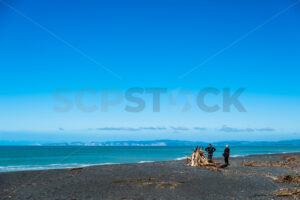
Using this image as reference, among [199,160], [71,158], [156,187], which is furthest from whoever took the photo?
[71,158]

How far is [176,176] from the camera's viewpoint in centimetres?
1714

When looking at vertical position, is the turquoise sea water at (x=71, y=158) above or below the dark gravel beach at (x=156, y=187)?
below

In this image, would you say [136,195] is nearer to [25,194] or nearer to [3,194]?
[25,194]

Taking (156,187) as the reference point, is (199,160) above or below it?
above

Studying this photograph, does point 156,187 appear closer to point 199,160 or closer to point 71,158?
point 199,160

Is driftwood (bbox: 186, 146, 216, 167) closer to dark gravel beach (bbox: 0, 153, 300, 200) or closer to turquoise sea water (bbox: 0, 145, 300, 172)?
dark gravel beach (bbox: 0, 153, 300, 200)

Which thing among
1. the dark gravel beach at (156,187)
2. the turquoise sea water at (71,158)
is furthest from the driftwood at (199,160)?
the turquoise sea water at (71,158)

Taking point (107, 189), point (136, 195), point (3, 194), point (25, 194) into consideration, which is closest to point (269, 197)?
point (136, 195)

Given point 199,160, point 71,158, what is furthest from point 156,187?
point 71,158

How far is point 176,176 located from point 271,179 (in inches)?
220

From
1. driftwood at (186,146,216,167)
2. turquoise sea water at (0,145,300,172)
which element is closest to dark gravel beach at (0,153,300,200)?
driftwood at (186,146,216,167)

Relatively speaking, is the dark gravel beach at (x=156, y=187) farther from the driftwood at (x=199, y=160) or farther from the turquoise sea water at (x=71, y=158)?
the turquoise sea water at (x=71, y=158)

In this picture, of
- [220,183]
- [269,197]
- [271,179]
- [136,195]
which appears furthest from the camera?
[271,179]

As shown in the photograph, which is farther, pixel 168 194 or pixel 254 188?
pixel 254 188
